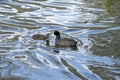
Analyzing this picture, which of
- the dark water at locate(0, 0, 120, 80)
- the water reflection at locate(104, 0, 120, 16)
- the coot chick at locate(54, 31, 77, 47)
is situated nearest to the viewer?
the dark water at locate(0, 0, 120, 80)

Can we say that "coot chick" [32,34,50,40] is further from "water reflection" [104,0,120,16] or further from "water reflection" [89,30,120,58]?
"water reflection" [104,0,120,16]

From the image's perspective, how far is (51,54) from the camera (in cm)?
1236

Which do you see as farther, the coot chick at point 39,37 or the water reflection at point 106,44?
the coot chick at point 39,37

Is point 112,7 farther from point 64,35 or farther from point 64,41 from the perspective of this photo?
point 64,41

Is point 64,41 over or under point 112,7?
under

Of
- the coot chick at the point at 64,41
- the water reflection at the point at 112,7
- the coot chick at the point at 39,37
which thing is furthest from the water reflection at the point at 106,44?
the water reflection at the point at 112,7

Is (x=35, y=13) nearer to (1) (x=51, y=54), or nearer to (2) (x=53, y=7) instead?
(2) (x=53, y=7)

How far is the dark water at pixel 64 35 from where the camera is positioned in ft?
36.0

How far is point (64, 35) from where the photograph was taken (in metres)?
14.2

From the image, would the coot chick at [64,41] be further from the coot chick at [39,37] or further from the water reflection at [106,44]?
the water reflection at [106,44]

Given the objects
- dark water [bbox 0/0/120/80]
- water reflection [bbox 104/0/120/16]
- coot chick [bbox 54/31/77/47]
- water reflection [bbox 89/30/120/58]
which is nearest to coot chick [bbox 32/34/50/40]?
dark water [bbox 0/0/120/80]

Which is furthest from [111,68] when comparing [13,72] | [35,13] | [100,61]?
[35,13]

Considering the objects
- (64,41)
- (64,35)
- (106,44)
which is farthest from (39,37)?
(106,44)

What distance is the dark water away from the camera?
36.0 ft
